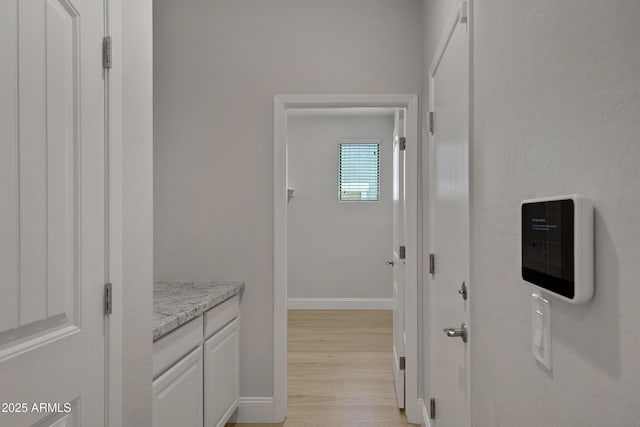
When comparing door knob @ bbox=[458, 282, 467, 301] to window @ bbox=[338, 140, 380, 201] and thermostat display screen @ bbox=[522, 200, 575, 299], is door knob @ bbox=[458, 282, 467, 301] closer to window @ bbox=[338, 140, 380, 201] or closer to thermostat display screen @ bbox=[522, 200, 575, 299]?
thermostat display screen @ bbox=[522, 200, 575, 299]

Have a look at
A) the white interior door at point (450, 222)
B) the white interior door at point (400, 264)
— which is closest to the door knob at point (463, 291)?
the white interior door at point (450, 222)

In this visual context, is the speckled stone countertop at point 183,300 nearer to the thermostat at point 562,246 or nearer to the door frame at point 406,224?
the door frame at point 406,224

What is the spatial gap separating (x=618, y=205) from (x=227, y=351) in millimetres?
2412

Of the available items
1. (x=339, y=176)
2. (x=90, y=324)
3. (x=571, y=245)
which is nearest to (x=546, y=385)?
(x=571, y=245)

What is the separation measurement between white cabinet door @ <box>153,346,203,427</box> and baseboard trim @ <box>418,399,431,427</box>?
1.23 meters

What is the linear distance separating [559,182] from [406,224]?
2.16 meters

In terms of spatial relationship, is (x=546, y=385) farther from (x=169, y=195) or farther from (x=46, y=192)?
(x=169, y=195)

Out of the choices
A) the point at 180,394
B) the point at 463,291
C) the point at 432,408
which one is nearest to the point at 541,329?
the point at 463,291

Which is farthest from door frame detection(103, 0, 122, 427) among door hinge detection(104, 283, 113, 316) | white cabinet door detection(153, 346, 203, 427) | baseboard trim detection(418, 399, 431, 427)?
baseboard trim detection(418, 399, 431, 427)

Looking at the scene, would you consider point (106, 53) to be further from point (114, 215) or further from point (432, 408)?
point (432, 408)

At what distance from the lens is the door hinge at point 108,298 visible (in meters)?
1.25

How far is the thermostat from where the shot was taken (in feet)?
2.24

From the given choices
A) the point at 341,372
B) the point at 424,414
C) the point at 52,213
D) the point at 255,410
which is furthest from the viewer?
the point at 341,372

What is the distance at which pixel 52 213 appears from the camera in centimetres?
105
